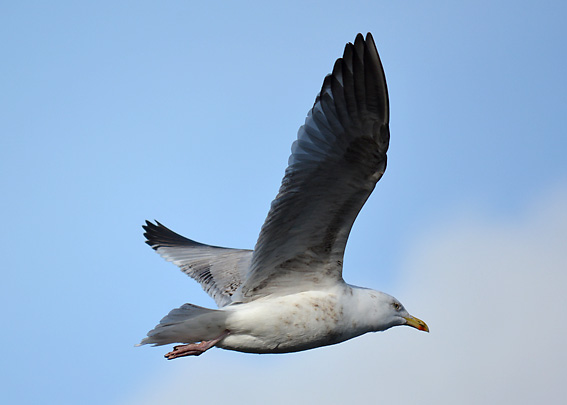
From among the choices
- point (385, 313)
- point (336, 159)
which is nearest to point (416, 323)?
point (385, 313)

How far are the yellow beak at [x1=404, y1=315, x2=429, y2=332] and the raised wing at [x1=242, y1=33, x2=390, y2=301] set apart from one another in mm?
1385

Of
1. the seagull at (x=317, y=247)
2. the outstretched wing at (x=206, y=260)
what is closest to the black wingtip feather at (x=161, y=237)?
the outstretched wing at (x=206, y=260)

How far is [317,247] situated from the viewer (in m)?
6.96

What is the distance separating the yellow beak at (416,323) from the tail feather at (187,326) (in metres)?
1.98

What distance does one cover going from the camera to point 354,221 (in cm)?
681

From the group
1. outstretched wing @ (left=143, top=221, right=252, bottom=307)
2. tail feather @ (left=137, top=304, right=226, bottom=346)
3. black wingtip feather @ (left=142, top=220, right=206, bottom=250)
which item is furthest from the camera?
black wingtip feather @ (left=142, top=220, right=206, bottom=250)

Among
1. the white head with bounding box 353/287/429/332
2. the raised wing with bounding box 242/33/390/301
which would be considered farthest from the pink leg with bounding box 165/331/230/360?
the white head with bounding box 353/287/429/332

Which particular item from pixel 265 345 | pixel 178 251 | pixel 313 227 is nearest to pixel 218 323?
pixel 265 345

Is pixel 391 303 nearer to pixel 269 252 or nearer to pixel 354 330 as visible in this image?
pixel 354 330

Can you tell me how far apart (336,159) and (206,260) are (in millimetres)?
3266

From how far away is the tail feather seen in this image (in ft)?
21.9

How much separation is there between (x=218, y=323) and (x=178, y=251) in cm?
309

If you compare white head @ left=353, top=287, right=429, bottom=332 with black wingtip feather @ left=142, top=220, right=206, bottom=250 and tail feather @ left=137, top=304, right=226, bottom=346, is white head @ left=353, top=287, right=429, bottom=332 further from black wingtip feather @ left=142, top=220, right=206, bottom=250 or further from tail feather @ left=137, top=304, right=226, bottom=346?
black wingtip feather @ left=142, top=220, right=206, bottom=250

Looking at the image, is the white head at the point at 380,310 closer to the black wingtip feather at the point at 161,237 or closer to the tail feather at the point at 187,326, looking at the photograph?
the tail feather at the point at 187,326
